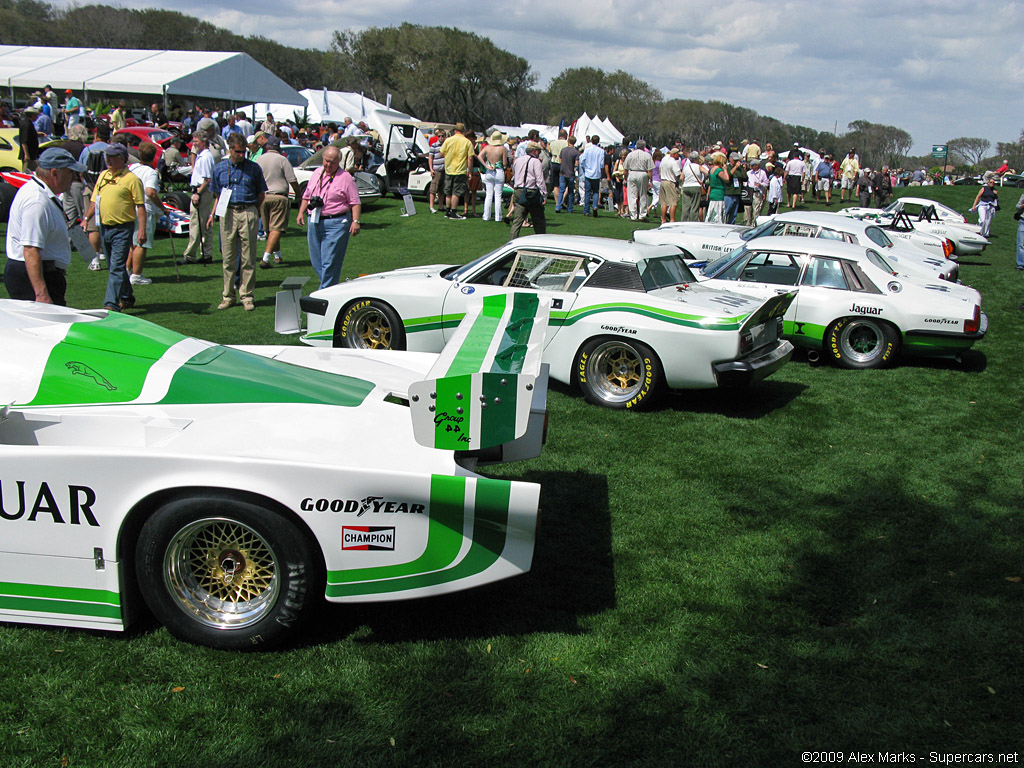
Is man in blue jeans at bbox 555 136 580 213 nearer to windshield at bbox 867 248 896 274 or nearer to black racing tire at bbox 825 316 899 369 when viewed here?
windshield at bbox 867 248 896 274

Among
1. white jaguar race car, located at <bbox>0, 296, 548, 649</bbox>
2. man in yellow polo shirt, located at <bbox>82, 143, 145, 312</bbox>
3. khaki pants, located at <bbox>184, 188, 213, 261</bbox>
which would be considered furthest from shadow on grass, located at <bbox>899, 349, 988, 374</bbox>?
khaki pants, located at <bbox>184, 188, 213, 261</bbox>

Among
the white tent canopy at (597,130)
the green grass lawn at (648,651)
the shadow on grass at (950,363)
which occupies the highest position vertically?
the white tent canopy at (597,130)

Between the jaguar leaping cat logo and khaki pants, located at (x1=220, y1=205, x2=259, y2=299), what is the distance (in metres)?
5.77

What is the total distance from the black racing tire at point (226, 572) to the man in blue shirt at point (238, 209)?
672 centimetres

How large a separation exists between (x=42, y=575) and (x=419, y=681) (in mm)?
1548

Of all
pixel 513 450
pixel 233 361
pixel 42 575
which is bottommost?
pixel 42 575

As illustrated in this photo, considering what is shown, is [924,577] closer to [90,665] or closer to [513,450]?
[513,450]

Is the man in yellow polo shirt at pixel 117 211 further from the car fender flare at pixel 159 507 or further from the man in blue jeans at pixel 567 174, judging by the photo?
the man in blue jeans at pixel 567 174

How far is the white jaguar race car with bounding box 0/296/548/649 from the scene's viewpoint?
319cm

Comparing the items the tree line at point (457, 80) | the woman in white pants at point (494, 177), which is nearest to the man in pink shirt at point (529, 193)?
the woman in white pants at point (494, 177)

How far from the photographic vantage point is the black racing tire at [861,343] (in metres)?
8.62

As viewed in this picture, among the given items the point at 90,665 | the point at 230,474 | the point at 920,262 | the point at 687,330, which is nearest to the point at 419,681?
the point at 230,474

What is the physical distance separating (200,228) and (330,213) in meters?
4.17

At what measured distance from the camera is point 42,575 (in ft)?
10.8
